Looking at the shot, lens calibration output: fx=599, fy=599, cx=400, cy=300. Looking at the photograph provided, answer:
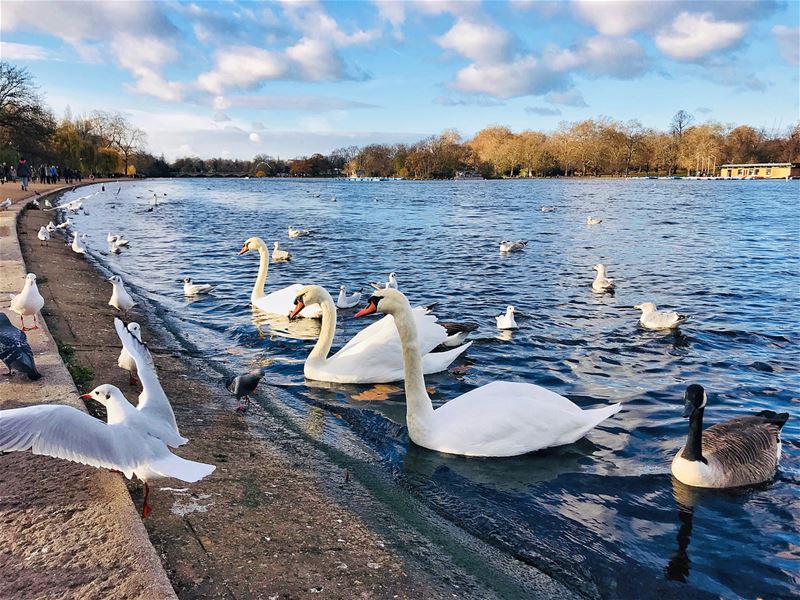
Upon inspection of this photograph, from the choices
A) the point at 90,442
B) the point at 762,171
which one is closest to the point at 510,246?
the point at 90,442

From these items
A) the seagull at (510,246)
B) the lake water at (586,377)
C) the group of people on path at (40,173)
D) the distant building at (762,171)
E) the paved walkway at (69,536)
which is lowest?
the lake water at (586,377)

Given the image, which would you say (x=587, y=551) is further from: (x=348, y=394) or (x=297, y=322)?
(x=297, y=322)

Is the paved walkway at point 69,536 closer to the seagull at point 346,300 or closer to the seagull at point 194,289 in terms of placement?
the seagull at point 346,300

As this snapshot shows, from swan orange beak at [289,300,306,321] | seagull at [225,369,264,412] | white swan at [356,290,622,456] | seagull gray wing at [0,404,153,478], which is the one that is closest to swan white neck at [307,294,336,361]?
swan orange beak at [289,300,306,321]

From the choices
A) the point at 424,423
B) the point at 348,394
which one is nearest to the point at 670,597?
the point at 424,423

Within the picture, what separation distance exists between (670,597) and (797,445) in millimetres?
2882

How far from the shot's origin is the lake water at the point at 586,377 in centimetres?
390

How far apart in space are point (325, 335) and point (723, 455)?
4.52 metres

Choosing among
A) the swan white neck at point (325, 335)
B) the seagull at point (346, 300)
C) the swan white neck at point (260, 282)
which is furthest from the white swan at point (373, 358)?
the swan white neck at point (260, 282)

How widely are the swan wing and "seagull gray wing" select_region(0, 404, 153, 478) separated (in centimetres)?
263

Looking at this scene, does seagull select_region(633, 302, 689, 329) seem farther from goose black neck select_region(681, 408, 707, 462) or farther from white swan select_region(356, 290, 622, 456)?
goose black neck select_region(681, 408, 707, 462)

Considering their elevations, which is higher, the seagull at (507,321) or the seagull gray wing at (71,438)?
the seagull gray wing at (71,438)

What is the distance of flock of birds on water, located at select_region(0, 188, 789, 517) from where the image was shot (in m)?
3.23

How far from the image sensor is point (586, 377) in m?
7.25
